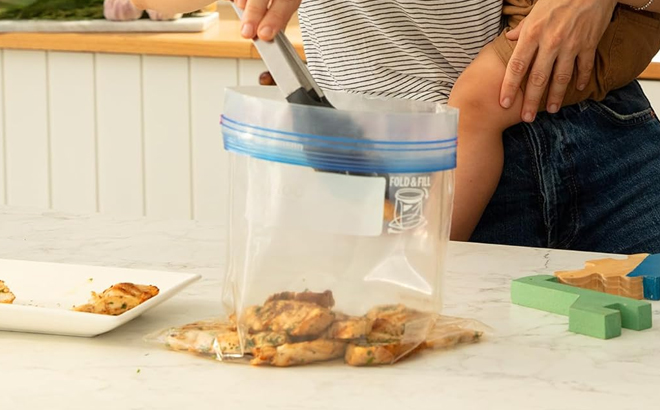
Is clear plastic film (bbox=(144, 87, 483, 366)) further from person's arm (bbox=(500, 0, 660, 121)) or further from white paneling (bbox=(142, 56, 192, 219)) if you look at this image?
white paneling (bbox=(142, 56, 192, 219))

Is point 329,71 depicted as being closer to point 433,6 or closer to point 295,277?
point 433,6

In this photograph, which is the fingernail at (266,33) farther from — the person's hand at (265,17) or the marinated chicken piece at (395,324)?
the marinated chicken piece at (395,324)

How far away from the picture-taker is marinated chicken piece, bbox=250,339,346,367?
71 centimetres

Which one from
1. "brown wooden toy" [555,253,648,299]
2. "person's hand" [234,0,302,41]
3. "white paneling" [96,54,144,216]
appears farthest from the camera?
"white paneling" [96,54,144,216]

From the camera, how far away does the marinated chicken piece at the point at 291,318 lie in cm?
71

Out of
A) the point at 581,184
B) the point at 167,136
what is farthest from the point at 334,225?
the point at 167,136

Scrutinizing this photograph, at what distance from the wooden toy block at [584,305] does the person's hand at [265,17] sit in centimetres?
29

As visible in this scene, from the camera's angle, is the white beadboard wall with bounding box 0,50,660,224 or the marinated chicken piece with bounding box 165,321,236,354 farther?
the white beadboard wall with bounding box 0,50,660,224

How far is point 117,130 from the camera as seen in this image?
2736 mm

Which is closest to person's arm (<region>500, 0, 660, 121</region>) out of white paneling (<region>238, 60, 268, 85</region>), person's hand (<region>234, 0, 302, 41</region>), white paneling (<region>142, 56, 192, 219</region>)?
person's hand (<region>234, 0, 302, 41</region>)

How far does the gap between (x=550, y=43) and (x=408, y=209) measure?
1.64ft

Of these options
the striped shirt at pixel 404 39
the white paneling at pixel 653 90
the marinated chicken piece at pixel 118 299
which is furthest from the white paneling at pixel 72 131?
the marinated chicken piece at pixel 118 299

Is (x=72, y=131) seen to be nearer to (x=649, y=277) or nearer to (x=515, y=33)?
(x=515, y=33)

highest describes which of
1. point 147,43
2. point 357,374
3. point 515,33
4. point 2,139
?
point 515,33
